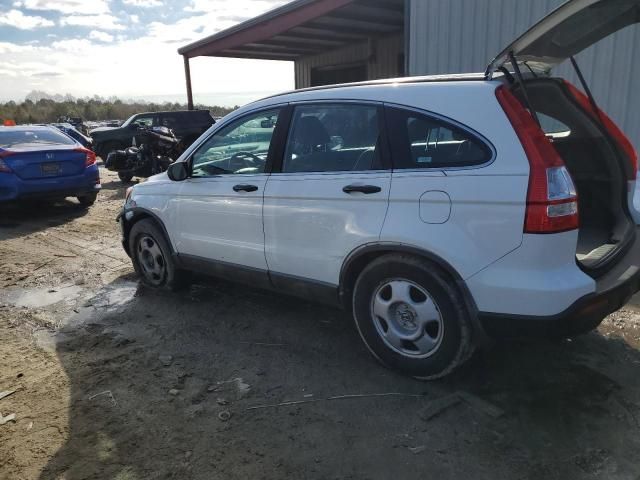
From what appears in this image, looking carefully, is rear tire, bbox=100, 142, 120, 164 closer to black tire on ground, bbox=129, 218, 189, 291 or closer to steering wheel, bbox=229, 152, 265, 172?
black tire on ground, bbox=129, 218, 189, 291

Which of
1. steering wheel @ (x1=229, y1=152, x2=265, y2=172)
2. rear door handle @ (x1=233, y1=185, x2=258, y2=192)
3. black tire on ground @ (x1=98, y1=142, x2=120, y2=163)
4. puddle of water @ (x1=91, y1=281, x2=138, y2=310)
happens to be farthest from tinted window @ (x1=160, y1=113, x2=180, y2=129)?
rear door handle @ (x1=233, y1=185, x2=258, y2=192)

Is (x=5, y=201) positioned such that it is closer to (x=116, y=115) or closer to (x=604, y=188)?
(x=604, y=188)

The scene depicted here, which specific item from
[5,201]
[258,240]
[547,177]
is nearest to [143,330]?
[258,240]

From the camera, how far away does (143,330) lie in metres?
4.14

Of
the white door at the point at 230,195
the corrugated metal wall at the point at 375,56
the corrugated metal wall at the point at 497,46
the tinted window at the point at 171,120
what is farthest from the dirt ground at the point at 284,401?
the tinted window at the point at 171,120

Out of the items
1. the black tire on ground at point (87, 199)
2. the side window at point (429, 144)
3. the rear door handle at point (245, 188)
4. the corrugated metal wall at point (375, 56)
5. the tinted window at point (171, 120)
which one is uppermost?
the corrugated metal wall at point (375, 56)

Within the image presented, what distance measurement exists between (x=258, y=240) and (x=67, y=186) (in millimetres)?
6411

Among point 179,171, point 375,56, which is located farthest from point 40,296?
point 375,56

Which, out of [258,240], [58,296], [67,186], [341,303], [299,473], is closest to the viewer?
[299,473]

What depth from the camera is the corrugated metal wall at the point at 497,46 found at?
272 inches

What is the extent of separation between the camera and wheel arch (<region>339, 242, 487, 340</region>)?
2.74m

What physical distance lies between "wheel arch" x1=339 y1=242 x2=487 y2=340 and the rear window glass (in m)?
7.65

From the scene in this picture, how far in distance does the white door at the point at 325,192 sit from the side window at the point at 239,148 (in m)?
0.25

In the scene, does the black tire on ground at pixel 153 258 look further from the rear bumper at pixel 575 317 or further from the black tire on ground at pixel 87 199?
the black tire on ground at pixel 87 199
